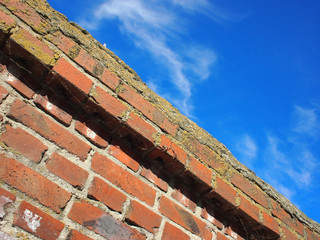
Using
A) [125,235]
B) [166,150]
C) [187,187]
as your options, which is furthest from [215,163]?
[125,235]

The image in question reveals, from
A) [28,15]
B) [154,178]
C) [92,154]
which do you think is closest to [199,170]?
[154,178]

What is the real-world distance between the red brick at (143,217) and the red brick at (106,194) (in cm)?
7

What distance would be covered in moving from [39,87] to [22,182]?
0.47m

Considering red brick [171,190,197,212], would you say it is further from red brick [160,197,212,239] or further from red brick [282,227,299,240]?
red brick [282,227,299,240]

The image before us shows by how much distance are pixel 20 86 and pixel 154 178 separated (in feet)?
2.80

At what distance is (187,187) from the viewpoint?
1.54m

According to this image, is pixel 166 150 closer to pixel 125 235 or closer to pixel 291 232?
pixel 125 235

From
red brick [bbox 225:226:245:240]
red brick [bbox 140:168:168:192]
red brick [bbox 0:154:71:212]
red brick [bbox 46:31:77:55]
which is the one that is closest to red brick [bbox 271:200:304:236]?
red brick [bbox 225:226:245:240]

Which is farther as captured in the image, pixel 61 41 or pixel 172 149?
pixel 172 149

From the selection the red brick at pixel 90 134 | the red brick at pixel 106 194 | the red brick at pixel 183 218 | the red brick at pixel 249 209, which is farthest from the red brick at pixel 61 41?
the red brick at pixel 249 209

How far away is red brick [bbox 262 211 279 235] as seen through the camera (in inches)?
65.0

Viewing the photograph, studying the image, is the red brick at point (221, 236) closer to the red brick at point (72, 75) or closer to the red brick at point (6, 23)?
the red brick at point (72, 75)

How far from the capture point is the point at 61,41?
125 centimetres

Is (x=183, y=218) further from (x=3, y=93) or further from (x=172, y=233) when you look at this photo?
(x=3, y=93)
